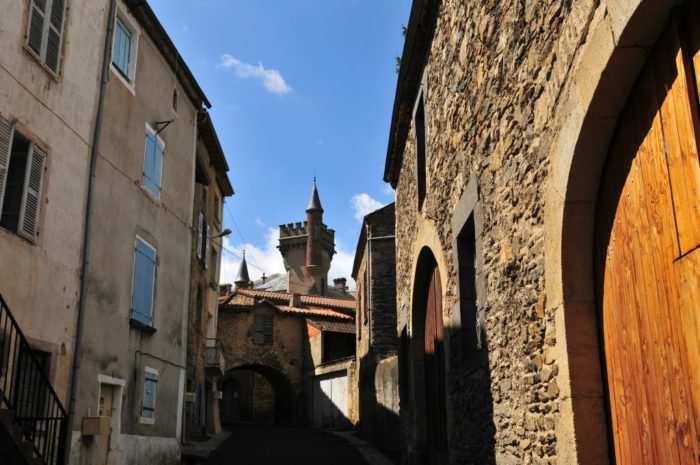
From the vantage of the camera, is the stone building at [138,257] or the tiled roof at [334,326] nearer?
the stone building at [138,257]

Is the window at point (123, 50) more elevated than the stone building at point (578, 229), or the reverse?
the window at point (123, 50)

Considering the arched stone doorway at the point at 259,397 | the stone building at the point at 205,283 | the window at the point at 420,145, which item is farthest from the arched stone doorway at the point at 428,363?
the arched stone doorway at the point at 259,397

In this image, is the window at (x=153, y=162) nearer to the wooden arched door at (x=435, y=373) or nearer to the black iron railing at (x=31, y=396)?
the black iron railing at (x=31, y=396)

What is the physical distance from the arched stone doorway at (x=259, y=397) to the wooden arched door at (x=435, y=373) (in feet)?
78.9

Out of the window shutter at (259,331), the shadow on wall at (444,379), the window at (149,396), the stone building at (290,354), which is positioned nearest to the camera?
the shadow on wall at (444,379)

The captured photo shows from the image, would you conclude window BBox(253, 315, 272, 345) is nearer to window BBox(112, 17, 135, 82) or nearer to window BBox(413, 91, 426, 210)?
window BBox(112, 17, 135, 82)

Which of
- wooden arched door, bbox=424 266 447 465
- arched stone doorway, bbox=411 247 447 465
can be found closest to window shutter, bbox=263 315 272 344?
arched stone doorway, bbox=411 247 447 465

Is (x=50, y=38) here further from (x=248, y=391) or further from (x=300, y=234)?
(x=300, y=234)

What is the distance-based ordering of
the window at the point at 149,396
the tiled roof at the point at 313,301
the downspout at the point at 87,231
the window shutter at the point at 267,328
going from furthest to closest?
the tiled roof at the point at 313,301
the window shutter at the point at 267,328
the window at the point at 149,396
the downspout at the point at 87,231

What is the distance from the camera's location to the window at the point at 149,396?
11828 millimetres

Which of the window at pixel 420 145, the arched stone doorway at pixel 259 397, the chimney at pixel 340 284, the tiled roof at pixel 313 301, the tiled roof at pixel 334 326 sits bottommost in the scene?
the arched stone doorway at pixel 259 397

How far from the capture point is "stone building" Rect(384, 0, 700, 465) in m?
3.29

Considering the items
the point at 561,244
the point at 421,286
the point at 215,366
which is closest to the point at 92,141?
the point at 421,286

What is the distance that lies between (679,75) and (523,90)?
1.84 metres
